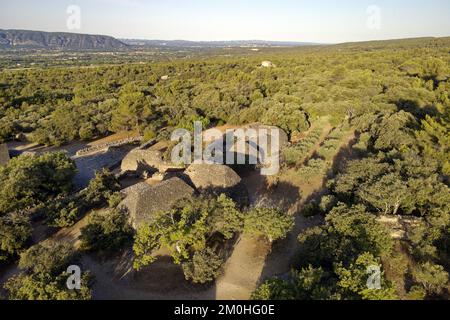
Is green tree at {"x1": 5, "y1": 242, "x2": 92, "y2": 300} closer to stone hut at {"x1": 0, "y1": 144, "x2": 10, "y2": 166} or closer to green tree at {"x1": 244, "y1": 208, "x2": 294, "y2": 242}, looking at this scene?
green tree at {"x1": 244, "y1": 208, "x2": 294, "y2": 242}

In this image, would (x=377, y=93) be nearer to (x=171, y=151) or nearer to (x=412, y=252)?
(x=171, y=151)

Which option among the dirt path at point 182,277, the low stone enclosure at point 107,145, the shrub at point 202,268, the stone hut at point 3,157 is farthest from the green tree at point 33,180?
the shrub at point 202,268

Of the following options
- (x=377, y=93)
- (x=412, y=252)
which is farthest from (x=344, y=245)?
(x=377, y=93)

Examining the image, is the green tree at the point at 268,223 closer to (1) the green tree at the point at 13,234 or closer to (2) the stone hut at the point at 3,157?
(1) the green tree at the point at 13,234

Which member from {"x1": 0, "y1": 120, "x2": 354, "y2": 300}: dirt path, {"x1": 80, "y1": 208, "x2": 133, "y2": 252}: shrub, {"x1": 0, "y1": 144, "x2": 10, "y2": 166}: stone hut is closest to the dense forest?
{"x1": 80, "y1": 208, "x2": 133, "y2": 252}: shrub

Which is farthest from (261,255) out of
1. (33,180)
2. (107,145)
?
(107,145)
